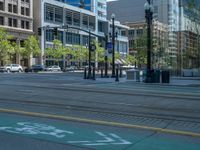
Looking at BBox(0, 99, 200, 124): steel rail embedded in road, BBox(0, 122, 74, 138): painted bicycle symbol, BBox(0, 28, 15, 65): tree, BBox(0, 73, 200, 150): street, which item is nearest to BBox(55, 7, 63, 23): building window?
BBox(0, 28, 15, 65): tree

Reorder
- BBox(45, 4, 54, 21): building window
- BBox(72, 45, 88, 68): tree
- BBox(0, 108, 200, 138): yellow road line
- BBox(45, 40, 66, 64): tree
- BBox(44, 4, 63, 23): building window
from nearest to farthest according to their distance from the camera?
BBox(0, 108, 200, 138): yellow road line, BBox(45, 40, 66, 64): tree, BBox(45, 4, 54, 21): building window, BBox(44, 4, 63, 23): building window, BBox(72, 45, 88, 68): tree

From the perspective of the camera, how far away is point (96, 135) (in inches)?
322

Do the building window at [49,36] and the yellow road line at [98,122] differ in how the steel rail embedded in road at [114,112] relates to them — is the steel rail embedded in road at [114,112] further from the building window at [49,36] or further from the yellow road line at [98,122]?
the building window at [49,36]

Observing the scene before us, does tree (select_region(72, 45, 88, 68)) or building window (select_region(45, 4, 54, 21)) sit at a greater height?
building window (select_region(45, 4, 54, 21))

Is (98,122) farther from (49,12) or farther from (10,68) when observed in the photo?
(49,12)

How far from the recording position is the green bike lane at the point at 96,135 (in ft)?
23.8

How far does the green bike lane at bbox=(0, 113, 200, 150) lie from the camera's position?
726 centimetres

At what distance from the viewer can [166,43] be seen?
10938 cm

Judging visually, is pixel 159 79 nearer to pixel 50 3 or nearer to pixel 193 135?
pixel 193 135

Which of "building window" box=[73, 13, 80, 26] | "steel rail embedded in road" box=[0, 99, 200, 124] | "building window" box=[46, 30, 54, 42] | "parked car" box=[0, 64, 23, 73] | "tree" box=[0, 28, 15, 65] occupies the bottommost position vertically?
"steel rail embedded in road" box=[0, 99, 200, 124]

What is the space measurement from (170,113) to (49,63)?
8999 cm

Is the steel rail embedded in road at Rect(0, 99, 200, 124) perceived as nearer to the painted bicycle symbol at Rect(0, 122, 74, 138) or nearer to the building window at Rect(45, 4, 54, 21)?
the painted bicycle symbol at Rect(0, 122, 74, 138)

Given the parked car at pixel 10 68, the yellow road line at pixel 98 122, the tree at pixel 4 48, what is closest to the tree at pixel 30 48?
the tree at pixel 4 48

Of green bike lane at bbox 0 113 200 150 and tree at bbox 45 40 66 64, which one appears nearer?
green bike lane at bbox 0 113 200 150
